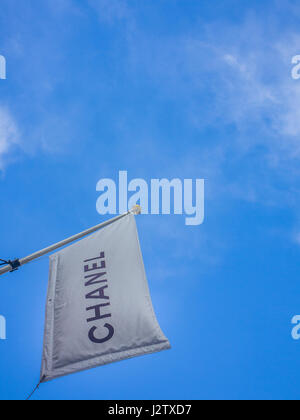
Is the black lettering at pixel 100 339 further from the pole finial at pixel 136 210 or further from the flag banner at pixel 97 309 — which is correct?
the pole finial at pixel 136 210

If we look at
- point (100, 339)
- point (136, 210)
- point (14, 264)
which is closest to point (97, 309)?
point (100, 339)

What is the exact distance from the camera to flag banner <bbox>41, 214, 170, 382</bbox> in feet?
25.8

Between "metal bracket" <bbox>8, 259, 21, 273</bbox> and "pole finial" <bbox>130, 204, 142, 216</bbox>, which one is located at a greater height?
"pole finial" <bbox>130, 204, 142, 216</bbox>

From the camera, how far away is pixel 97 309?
8781mm

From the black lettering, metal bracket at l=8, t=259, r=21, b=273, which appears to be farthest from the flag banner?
metal bracket at l=8, t=259, r=21, b=273

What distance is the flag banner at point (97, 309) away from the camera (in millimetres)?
7855

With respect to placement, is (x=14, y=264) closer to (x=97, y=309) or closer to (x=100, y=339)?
(x=97, y=309)

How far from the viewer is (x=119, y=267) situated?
1020cm

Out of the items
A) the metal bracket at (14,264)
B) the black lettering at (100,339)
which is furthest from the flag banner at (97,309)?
→ the metal bracket at (14,264)

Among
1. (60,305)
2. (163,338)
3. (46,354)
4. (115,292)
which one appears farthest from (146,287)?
(46,354)

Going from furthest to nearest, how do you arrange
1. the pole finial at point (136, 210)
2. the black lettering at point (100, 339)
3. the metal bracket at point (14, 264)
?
the pole finial at point (136, 210)
the metal bracket at point (14, 264)
the black lettering at point (100, 339)

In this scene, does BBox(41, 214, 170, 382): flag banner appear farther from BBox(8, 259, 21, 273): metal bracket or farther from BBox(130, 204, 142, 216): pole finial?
BBox(130, 204, 142, 216): pole finial

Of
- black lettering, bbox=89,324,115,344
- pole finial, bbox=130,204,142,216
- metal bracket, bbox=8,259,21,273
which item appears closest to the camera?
black lettering, bbox=89,324,115,344

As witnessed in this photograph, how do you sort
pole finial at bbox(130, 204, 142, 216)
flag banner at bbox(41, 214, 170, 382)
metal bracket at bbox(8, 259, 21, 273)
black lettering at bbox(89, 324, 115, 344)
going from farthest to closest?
pole finial at bbox(130, 204, 142, 216) → metal bracket at bbox(8, 259, 21, 273) → black lettering at bbox(89, 324, 115, 344) → flag banner at bbox(41, 214, 170, 382)
